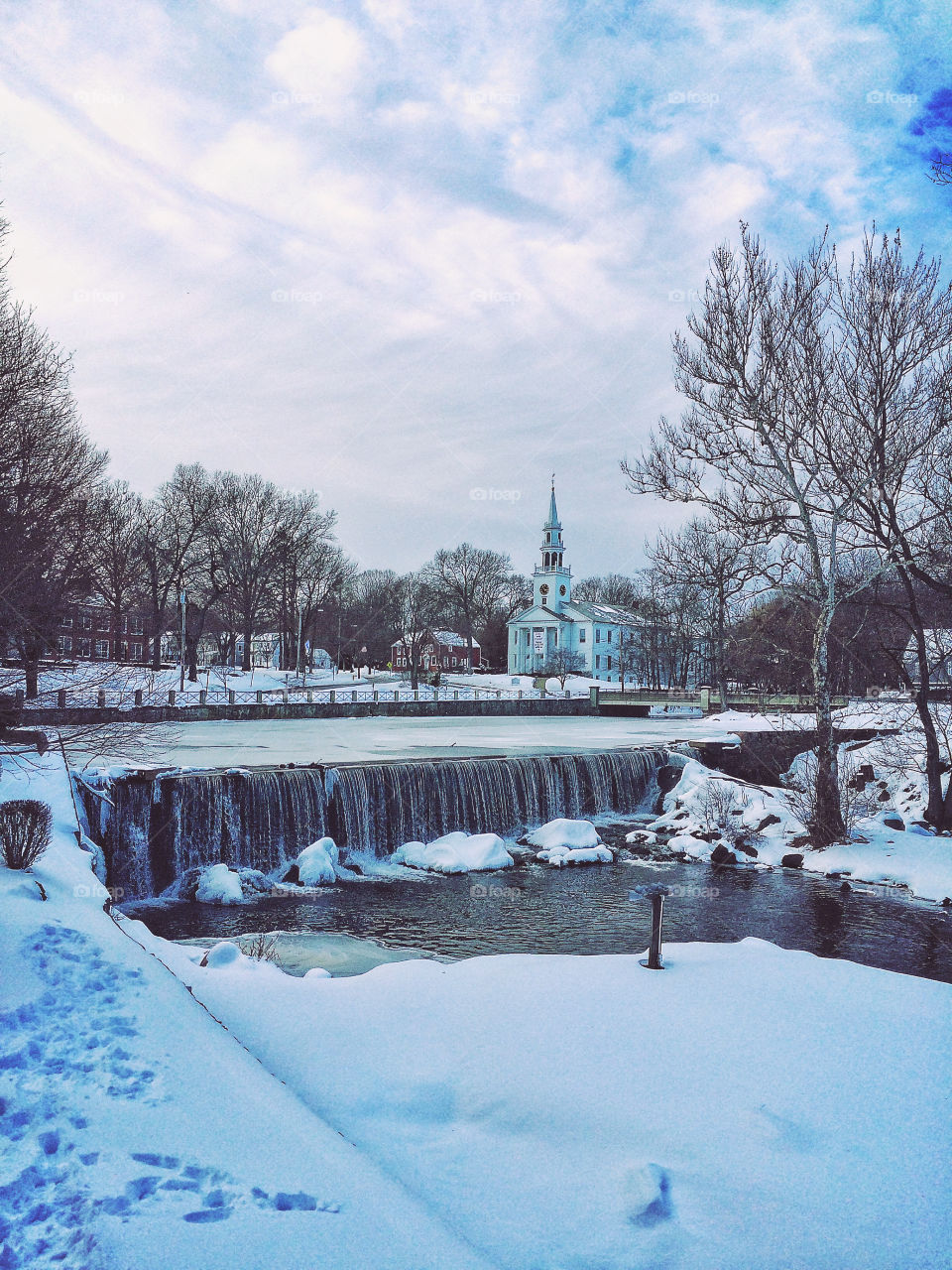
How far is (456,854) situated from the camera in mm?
16031

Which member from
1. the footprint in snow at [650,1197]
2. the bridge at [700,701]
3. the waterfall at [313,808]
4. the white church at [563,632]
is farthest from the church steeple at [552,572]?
the footprint in snow at [650,1197]

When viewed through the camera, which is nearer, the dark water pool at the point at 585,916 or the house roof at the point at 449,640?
the dark water pool at the point at 585,916

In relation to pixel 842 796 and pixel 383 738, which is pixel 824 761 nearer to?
pixel 842 796

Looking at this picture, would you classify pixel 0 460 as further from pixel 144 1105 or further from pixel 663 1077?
pixel 663 1077

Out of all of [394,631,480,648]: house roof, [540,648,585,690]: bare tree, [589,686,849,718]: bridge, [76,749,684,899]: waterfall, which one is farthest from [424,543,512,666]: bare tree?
[76,749,684,899]: waterfall

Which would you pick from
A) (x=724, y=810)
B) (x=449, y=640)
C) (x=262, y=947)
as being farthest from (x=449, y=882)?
(x=449, y=640)

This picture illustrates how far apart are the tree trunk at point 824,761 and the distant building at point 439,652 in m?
62.0

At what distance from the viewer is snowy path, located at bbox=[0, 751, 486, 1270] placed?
128 inches

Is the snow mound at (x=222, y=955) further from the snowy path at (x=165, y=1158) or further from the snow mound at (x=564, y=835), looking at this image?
the snow mound at (x=564, y=835)

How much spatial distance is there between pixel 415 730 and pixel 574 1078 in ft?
85.2

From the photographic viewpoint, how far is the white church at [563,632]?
259ft

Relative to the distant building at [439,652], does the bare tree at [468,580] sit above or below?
above

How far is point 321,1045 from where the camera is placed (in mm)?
5473

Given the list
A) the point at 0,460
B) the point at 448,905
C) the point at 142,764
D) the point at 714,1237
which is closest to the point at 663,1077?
the point at 714,1237
